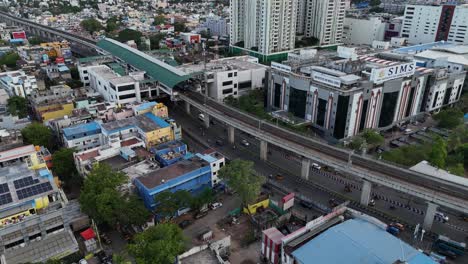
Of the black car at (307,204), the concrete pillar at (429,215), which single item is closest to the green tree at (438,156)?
the concrete pillar at (429,215)

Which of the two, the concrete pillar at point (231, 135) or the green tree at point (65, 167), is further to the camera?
the concrete pillar at point (231, 135)

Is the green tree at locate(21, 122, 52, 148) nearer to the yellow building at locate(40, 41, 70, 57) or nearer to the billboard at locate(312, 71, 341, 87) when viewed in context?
the billboard at locate(312, 71, 341, 87)

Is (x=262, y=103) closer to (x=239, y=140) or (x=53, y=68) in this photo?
(x=239, y=140)

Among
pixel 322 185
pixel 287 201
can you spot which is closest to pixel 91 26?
pixel 322 185

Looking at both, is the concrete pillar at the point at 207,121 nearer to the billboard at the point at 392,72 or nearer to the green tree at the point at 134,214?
the billboard at the point at 392,72

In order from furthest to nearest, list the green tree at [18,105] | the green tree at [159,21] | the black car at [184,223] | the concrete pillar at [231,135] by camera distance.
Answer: the green tree at [159,21], the green tree at [18,105], the concrete pillar at [231,135], the black car at [184,223]

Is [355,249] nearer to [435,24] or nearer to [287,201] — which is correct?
[287,201]
